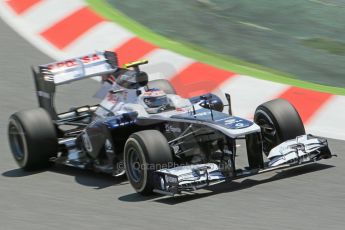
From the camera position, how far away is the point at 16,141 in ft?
29.4

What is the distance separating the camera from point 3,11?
1324 cm

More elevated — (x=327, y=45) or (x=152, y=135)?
(x=327, y=45)

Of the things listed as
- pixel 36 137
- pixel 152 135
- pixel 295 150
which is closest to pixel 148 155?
pixel 152 135

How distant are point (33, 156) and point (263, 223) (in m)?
2.75

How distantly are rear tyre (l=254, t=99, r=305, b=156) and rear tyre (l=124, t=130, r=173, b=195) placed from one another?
3.71 feet

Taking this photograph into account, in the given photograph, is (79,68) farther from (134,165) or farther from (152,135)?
(152,135)

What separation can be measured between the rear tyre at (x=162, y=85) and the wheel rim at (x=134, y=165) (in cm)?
154

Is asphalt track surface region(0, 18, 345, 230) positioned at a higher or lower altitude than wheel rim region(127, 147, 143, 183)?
lower

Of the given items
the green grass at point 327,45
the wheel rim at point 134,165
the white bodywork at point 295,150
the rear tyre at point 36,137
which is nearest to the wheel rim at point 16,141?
the rear tyre at point 36,137

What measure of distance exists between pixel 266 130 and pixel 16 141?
7.68 ft

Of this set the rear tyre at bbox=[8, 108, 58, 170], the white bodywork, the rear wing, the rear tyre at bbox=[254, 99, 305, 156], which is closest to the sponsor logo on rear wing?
the rear wing

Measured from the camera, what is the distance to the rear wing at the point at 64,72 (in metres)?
9.20

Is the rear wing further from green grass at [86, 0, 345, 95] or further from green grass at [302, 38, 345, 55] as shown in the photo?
green grass at [302, 38, 345, 55]

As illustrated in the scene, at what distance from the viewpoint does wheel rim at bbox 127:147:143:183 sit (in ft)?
25.5
